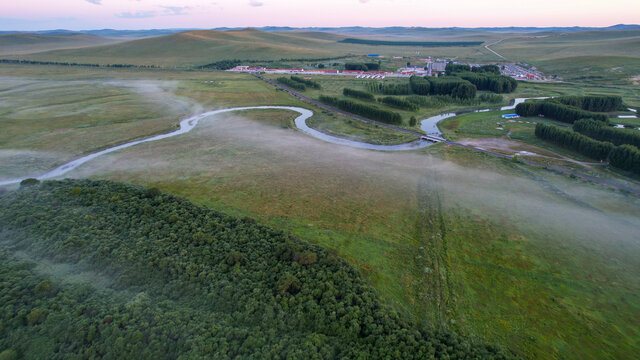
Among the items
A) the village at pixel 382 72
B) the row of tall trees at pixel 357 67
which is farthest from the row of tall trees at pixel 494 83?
the row of tall trees at pixel 357 67

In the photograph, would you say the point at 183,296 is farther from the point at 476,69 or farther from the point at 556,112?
the point at 476,69

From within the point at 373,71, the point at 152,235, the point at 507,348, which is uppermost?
the point at 373,71

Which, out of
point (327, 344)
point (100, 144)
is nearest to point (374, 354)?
point (327, 344)

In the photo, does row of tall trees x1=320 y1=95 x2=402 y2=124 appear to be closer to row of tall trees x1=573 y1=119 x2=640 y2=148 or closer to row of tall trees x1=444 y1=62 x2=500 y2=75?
row of tall trees x1=573 y1=119 x2=640 y2=148

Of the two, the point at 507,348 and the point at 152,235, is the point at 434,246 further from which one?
the point at 152,235

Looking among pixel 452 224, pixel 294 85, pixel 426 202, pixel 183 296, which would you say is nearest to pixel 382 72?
pixel 294 85

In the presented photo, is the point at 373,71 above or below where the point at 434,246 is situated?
above
